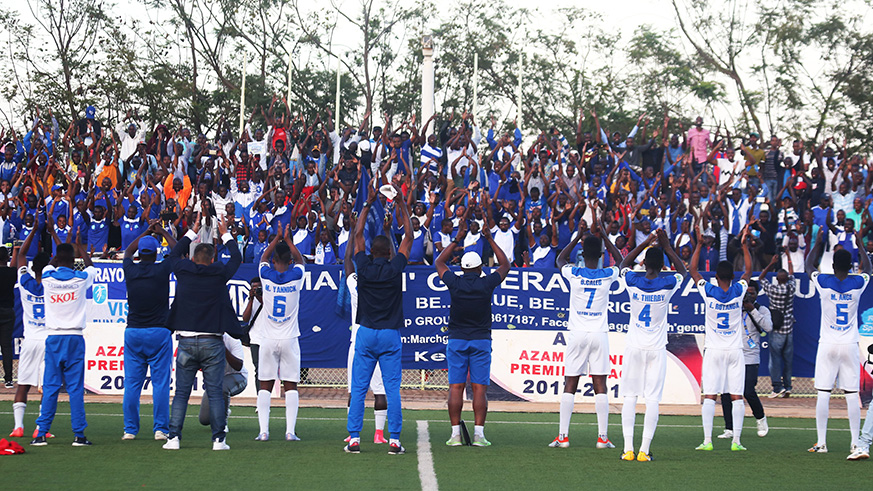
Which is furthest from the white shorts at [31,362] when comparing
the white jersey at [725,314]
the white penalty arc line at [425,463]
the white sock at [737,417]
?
the white sock at [737,417]

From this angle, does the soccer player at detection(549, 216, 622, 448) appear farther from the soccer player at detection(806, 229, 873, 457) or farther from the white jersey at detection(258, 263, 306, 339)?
the white jersey at detection(258, 263, 306, 339)

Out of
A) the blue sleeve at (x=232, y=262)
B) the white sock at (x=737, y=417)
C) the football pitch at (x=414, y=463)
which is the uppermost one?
the blue sleeve at (x=232, y=262)

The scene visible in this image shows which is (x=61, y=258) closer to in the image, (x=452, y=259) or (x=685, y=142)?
(x=452, y=259)

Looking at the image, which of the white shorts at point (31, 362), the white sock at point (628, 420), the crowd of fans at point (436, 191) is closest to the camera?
the white sock at point (628, 420)

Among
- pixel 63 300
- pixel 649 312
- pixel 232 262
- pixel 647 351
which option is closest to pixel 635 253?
pixel 649 312

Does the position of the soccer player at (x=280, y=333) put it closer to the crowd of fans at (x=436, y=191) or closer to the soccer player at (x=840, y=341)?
the soccer player at (x=840, y=341)

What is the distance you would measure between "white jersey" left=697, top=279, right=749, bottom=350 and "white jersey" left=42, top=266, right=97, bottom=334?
6.97m

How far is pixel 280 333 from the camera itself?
11430 millimetres

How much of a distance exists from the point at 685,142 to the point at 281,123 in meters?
10.4

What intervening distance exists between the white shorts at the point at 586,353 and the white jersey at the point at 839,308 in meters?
2.46

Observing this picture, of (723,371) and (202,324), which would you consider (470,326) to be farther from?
(723,371)

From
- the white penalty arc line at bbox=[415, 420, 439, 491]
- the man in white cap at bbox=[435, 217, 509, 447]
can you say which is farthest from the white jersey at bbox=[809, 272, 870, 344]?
the white penalty arc line at bbox=[415, 420, 439, 491]

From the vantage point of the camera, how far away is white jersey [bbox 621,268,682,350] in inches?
414

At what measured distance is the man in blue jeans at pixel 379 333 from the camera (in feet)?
34.2
